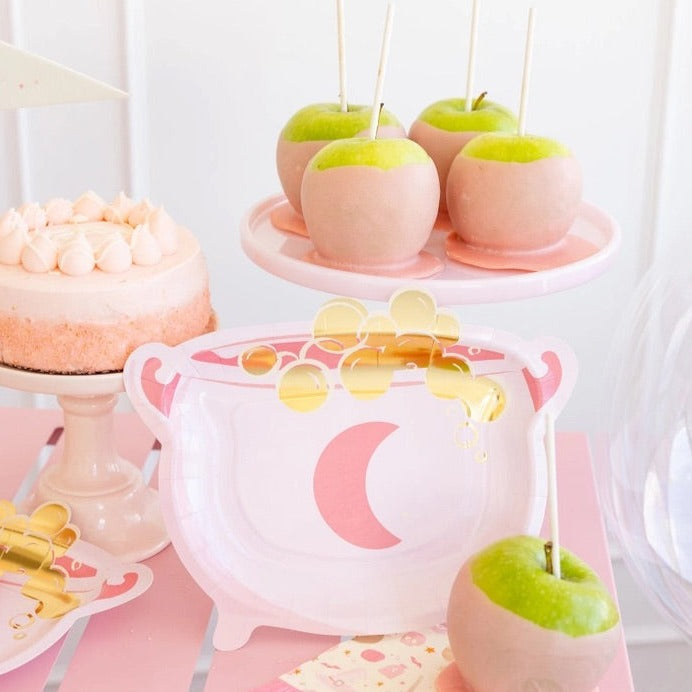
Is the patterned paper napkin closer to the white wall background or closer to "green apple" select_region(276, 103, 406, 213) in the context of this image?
"green apple" select_region(276, 103, 406, 213)

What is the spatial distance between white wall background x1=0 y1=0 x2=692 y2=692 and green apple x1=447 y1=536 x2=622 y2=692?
0.64 meters

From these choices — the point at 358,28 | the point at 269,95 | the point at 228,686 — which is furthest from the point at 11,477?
the point at 358,28

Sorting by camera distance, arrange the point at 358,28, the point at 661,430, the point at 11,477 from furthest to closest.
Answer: the point at 358,28 < the point at 11,477 < the point at 661,430

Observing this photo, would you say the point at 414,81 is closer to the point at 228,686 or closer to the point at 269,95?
the point at 269,95

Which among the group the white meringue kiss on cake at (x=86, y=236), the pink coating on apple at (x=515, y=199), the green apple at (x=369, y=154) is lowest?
the white meringue kiss on cake at (x=86, y=236)

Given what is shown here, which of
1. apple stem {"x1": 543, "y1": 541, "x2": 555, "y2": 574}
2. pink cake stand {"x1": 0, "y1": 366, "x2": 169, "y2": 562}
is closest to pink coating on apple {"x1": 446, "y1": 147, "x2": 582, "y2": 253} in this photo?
apple stem {"x1": 543, "y1": 541, "x2": 555, "y2": 574}

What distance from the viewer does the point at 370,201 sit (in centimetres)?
84

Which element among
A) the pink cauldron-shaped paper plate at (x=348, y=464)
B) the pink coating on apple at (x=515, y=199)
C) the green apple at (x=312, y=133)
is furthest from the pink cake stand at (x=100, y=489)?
the pink coating on apple at (x=515, y=199)

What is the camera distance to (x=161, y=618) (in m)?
0.97

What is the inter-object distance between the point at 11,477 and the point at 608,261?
0.67m

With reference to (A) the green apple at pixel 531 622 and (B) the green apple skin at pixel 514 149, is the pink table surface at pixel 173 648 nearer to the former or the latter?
(A) the green apple at pixel 531 622

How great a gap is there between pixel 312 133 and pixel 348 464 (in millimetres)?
278

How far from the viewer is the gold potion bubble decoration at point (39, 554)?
3.12ft

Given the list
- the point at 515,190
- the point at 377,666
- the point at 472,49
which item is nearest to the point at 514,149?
the point at 515,190
